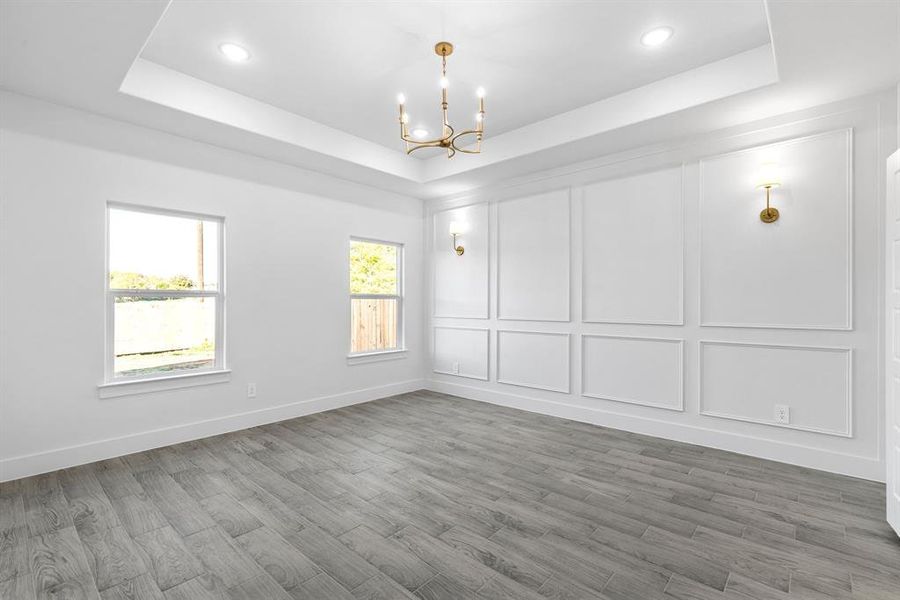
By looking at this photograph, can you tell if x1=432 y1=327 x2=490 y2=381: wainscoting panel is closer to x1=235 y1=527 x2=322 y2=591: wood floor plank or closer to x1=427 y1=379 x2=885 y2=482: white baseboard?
x1=427 y1=379 x2=885 y2=482: white baseboard

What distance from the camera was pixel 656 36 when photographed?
9.35 ft

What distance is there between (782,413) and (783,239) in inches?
53.7

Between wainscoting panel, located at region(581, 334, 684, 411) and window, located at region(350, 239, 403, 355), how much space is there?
255 centimetres

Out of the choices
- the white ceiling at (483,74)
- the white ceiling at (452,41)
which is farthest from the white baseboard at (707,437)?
the white ceiling at (452,41)

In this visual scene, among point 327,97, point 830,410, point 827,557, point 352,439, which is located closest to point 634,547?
point 827,557

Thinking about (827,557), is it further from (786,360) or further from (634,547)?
(786,360)

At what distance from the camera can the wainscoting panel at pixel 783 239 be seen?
124 inches

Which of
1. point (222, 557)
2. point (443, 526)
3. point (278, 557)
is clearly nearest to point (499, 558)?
point (443, 526)

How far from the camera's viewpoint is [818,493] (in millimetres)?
2801

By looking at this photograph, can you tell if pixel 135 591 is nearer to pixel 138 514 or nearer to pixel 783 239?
pixel 138 514

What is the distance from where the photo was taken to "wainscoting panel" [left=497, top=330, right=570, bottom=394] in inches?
184

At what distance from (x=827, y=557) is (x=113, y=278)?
5022 millimetres

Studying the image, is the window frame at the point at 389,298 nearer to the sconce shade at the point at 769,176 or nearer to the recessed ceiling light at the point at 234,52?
Result: the recessed ceiling light at the point at 234,52

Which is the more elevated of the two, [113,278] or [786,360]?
[113,278]
